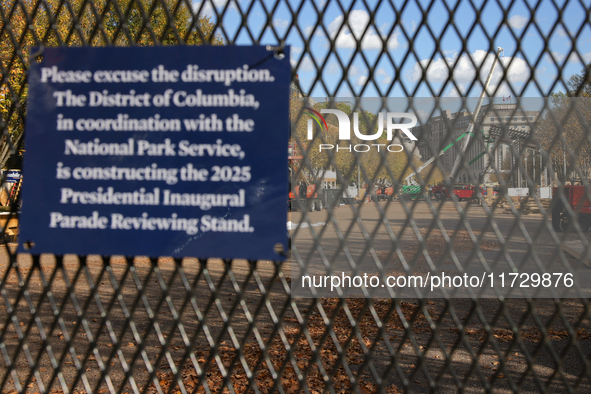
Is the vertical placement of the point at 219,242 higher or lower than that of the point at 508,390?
higher

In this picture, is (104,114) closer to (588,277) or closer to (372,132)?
(372,132)

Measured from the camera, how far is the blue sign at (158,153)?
6.61ft

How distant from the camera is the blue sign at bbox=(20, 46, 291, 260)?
2016mm

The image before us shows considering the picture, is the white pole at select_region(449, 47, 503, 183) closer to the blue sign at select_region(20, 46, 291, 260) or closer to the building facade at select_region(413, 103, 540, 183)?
the building facade at select_region(413, 103, 540, 183)

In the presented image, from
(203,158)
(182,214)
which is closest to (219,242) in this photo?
(182,214)

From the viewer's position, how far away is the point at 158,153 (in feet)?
6.73

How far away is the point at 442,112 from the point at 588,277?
8238 millimetres

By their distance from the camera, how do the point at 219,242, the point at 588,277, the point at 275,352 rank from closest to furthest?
the point at 219,242 < the point at 275,352 < the point at 588,277

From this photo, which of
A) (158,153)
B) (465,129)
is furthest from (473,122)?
(158,153)

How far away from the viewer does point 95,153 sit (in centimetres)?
210

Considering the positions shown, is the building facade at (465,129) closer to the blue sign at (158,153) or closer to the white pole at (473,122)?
the white pole at (473,122)

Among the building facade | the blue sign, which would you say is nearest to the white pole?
Result: the building facade

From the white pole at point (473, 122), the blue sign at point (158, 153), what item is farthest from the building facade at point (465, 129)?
the blue sign at point (158, 153)

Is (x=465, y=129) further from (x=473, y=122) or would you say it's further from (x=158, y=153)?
(x=158, y=153)
